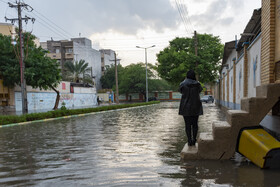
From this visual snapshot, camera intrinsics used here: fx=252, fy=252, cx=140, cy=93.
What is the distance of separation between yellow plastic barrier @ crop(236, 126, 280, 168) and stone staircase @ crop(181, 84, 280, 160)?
0.15m

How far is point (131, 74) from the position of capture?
183 ft

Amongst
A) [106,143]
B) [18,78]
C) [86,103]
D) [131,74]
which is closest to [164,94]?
[131,74]

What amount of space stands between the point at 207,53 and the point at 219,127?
1148 inches

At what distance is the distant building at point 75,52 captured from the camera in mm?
57594

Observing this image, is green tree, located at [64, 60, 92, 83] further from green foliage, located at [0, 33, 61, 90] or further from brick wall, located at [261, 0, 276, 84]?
brick wall, located at [261, 0, 276, 84]

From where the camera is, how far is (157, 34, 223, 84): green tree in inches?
1286

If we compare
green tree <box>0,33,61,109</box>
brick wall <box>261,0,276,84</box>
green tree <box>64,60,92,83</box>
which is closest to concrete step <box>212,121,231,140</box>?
brick wall <box>261,0,276,84</box>

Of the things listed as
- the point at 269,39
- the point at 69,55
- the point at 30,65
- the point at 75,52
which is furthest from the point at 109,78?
the point at 269,39

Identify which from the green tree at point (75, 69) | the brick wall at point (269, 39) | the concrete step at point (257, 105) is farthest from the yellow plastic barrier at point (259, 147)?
the green tree at point (75, 69)

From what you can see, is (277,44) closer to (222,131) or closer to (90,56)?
(222,131)

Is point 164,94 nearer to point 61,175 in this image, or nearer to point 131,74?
point 131,74

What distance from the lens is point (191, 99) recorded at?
5.45 m

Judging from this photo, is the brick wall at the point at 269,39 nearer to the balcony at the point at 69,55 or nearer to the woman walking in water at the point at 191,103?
the woman walking in water at the point at 191,103

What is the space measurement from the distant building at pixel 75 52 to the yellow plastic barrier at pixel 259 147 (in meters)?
50.8
